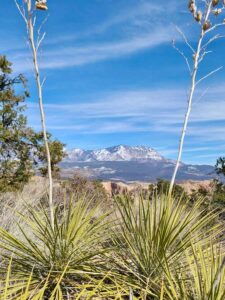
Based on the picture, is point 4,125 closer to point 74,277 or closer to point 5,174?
point 5,174

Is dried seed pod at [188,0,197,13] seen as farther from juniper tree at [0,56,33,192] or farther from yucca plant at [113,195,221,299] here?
juniper tree at [0,56,33,192]

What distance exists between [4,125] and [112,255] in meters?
8.70

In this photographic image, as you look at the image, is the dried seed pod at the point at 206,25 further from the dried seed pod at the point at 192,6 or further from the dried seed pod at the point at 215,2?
the dried seed pod at the point at 215,2

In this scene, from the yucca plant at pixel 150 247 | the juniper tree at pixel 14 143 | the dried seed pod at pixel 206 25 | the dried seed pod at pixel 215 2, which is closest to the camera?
the yucca plant at pixel 150 247

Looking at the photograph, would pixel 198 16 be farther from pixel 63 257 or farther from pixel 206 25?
pixel 63 257

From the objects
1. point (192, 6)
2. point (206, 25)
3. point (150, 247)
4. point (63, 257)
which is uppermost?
point (192, 6)

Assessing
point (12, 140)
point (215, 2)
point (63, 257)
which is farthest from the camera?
point (12, 140)

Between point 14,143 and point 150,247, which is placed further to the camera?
point 14,143

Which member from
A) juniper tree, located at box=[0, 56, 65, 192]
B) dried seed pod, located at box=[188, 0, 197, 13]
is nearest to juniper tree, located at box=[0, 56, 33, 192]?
juniper tree, located at box=[0, 56, 65, 192]

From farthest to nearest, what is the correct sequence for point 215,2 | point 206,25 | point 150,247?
point 215,2 → point 206,25 → point 150,247

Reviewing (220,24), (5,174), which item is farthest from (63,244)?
(5,174)

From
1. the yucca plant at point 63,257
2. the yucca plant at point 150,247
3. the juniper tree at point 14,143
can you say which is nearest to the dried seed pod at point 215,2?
the yucca plant at point 150,247

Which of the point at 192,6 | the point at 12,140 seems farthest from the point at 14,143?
the point at 192,6

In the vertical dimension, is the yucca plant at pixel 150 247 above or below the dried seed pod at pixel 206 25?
below
